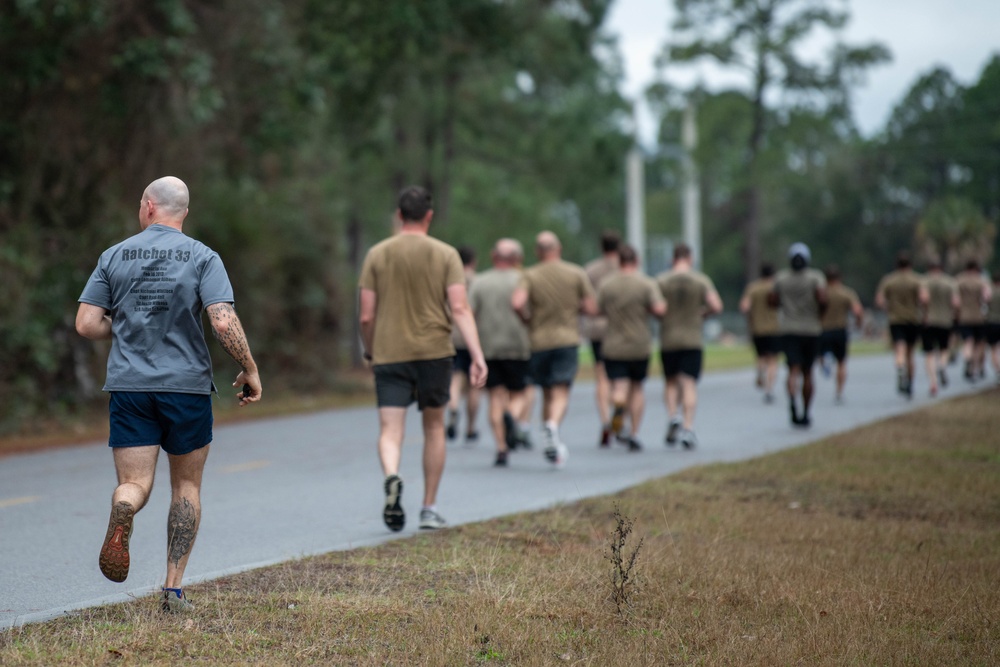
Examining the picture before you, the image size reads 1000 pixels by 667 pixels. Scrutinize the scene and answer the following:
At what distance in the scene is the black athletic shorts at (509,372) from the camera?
12.8m

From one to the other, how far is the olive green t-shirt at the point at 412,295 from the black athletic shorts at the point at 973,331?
1730 cm

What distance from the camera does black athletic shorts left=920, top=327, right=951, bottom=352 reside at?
20938 mm

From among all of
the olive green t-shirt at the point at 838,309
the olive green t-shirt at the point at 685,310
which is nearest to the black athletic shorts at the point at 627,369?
the olive green t-shirt at the point at 685,310

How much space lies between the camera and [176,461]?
19.1 ft

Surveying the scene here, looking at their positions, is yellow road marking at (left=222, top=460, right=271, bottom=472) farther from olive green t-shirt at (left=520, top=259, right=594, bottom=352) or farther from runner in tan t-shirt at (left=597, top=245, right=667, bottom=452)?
runner in tan t-shirt at (left=597, top=245, right=667, bottom=452)

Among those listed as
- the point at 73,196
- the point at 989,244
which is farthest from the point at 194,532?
the point at 989,244

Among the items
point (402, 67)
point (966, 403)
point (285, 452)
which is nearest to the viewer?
point (285, 452)

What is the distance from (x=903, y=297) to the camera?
19906 millimetres

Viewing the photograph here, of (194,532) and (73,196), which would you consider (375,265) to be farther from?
(73,196)

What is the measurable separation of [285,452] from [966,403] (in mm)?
9212

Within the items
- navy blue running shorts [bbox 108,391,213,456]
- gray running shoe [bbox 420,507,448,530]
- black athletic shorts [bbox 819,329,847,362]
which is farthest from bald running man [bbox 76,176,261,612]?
black athletic shorts [bbox 819,329,847,362]

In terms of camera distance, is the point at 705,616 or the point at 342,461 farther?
the point at 342,461

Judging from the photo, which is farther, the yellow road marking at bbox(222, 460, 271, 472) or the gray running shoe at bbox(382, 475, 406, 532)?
the yellow road marking at bbox(222, 460, 271, 472)

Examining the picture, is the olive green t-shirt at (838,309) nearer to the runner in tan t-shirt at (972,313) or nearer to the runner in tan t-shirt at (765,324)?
the runner in tan t-shirt at (765,324)
